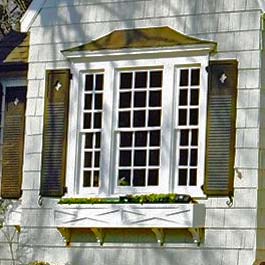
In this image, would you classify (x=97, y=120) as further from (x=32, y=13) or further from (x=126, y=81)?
(x=32, y=13)

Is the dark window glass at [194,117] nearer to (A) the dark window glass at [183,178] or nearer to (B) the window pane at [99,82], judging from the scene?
(A) the dark window glass at [183,178]

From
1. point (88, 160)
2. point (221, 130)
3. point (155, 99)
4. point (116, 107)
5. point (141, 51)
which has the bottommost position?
point (88, 160)

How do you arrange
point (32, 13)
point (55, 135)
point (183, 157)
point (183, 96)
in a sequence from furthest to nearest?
point (32, 13) → point (55, 135) → point (183, 96) → point (183, 157)

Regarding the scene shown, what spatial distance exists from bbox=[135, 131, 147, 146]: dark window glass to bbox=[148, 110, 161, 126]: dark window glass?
0.52ft

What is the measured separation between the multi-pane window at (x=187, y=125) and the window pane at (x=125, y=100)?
0.74 metres

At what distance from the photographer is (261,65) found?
12.3 meters

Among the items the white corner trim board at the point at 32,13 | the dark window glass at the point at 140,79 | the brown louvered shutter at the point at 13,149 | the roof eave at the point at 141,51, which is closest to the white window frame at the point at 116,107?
the roof eave at the point at 141,51

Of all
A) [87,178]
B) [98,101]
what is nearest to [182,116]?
[98,101]

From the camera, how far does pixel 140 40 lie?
13.1 metres

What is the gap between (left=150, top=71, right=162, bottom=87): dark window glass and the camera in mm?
12953

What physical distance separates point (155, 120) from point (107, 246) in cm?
176

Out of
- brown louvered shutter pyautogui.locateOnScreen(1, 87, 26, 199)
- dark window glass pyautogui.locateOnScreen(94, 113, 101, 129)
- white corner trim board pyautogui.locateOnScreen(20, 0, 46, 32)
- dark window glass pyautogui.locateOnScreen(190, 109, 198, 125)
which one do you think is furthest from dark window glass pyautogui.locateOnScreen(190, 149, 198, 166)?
white corner trim board pyautogui.locateOnScreen(20, 0, 46, 32)

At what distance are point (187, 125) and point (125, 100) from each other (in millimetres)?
1017

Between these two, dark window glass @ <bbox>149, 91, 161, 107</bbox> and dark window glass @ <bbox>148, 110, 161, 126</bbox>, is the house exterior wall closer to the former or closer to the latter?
dark window glass @ <bbox>149, 91, 161, 107</bbox>
